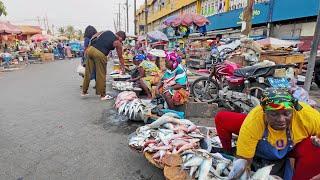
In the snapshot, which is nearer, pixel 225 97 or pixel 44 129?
pixel 44 129

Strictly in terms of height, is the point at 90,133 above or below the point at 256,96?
below

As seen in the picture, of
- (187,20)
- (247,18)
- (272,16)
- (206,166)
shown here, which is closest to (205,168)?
(206,166)

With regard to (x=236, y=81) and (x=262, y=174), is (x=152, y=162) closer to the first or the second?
(x=262, y=174)

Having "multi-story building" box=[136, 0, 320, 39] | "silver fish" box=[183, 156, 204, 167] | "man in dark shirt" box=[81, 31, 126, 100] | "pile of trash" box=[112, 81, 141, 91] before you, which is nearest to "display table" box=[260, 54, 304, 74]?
"pile of trash" box=[112, 81, 141, 91]

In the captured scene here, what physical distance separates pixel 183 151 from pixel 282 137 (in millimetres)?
1112

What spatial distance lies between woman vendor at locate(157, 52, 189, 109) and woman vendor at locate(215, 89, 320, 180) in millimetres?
2952

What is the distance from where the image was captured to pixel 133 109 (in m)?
5.60

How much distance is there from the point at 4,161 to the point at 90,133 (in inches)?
58.6

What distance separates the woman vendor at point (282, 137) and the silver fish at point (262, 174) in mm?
106

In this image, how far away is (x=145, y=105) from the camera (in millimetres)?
5762

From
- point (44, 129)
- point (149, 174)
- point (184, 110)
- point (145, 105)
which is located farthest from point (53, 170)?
point (184, 110)

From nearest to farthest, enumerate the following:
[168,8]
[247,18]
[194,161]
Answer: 1. [194,161]
2. [247,18]
3. [168,8]

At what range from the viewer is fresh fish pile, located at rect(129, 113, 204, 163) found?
3590 millimetres

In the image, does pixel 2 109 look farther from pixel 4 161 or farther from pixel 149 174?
pixel 149 174
